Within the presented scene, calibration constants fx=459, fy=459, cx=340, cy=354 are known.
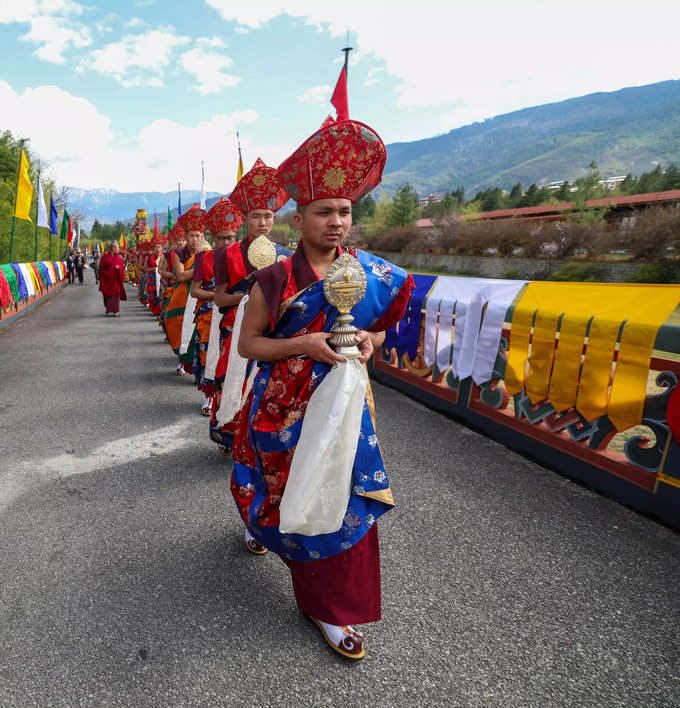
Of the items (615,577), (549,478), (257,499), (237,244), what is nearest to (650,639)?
(615,577)

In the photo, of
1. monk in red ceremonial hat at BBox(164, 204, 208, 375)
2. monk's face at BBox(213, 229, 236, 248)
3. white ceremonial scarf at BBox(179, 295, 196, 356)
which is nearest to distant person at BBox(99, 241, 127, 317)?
monk in red ceremonial hat at BBox(164, 204, 208, 375)

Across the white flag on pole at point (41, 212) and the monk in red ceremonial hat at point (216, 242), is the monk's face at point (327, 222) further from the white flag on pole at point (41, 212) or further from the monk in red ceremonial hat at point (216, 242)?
the white flag on pole at point (41, 212)

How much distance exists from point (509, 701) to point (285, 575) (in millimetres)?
1088

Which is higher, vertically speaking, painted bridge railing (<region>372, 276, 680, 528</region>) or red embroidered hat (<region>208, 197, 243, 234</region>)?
red embroidered hat (<region>208, 197, 243, 234</region>)

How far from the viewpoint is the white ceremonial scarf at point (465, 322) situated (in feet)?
12.8

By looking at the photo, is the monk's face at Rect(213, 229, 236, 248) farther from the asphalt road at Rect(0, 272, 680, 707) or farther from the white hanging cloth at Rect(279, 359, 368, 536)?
the white hanging cloth at Rect(279, 359, 368, 536)

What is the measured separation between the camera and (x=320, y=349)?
1.54 metres

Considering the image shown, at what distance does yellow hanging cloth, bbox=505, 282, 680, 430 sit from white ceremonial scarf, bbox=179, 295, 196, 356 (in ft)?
10.9

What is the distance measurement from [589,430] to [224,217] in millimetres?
3340

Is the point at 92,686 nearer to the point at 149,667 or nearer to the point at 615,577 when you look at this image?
the point at 149,667

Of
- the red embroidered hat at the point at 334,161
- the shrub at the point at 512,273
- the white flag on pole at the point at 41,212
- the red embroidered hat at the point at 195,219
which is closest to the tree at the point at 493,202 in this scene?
the shrub at the point at 512,273

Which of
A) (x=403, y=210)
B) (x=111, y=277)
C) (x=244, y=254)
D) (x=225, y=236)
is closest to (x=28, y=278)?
(x=111, y=277)

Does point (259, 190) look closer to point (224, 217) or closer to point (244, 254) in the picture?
point (244, 254)

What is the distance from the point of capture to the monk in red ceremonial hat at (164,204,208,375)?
5.33m
